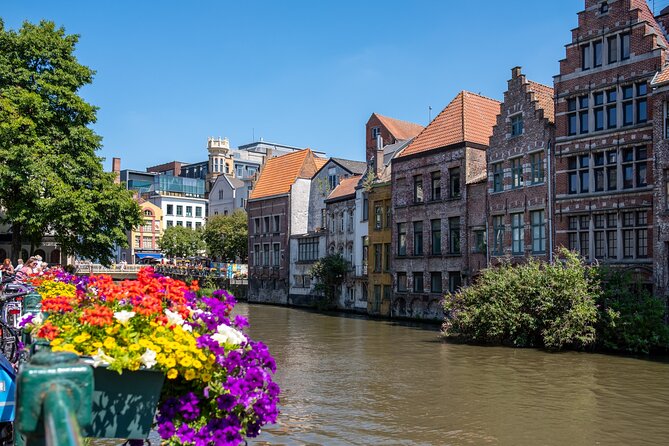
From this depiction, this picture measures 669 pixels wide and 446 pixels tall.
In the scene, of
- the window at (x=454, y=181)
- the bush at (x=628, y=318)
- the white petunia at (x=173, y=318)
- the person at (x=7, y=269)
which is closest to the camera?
the white petunia at (x=173, y=318)

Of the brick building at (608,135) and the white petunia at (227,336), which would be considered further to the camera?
the brick building at (608,135)

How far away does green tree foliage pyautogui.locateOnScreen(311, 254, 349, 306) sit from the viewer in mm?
49656

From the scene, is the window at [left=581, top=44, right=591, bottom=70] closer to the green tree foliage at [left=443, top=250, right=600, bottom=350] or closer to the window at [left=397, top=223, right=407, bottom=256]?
the green tree foliage at [left=443, top=250, right=600, bottom=350]

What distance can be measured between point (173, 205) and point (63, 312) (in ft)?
313

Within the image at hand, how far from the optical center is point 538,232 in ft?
109

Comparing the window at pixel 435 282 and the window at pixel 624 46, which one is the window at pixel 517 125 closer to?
the window at pixel 624 46

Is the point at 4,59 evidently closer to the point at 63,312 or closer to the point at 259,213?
the point at 63,312

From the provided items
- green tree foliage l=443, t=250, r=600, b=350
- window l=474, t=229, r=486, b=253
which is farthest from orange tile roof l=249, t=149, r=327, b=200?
green tree foliage l=443, t=250, r=600, b=350

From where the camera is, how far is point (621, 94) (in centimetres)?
2909

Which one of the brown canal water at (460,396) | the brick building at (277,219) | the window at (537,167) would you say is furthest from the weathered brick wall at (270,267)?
the brown canal water at (460,396)

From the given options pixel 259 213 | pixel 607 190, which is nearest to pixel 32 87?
pixel 607 190

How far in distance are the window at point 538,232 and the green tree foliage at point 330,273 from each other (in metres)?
18.7

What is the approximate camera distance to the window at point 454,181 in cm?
3950

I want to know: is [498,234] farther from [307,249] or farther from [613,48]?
[307,249]
